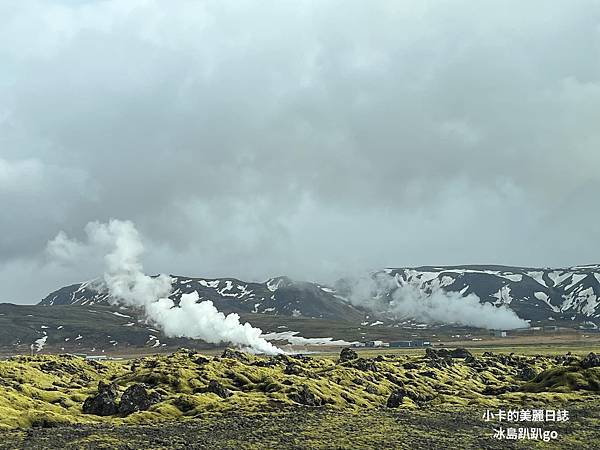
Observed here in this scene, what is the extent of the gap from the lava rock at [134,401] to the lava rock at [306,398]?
25.8 metres

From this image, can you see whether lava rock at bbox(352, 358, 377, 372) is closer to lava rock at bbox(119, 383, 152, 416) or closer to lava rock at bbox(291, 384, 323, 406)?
lava rock at bbox(291, 384, 323, 406)

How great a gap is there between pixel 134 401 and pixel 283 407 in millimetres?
25069

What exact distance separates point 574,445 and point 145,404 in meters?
66.1

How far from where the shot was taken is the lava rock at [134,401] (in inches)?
3930

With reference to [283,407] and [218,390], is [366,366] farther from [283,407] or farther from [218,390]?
[283,407]

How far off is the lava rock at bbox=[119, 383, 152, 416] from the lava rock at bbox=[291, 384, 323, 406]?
25.8 meters

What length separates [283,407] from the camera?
338 feet

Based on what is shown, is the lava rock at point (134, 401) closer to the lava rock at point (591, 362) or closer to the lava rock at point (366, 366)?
the lava rock at point (366, 366)

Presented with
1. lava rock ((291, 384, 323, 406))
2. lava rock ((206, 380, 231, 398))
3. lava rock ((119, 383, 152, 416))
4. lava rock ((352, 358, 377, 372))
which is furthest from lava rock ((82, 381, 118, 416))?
lava rock ((352, 358, 377, 372))

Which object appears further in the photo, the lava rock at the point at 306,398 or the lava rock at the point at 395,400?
the lava rock at the point at 395,400

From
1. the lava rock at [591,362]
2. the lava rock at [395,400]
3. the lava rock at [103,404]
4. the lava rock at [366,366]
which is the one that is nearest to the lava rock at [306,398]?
the lava rock at [395,400]

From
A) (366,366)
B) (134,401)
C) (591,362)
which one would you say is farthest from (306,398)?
(591,362)

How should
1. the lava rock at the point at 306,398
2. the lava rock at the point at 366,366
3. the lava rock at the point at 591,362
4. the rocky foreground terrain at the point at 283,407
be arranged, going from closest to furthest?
1. the rocky foreground terrain at the point at 283,407
2. the lava rock at the point at 306,398
3. the lava rock at the point at 591,362
4. the lava rock at the point at 366,366

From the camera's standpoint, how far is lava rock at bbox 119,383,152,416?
99812 mm
